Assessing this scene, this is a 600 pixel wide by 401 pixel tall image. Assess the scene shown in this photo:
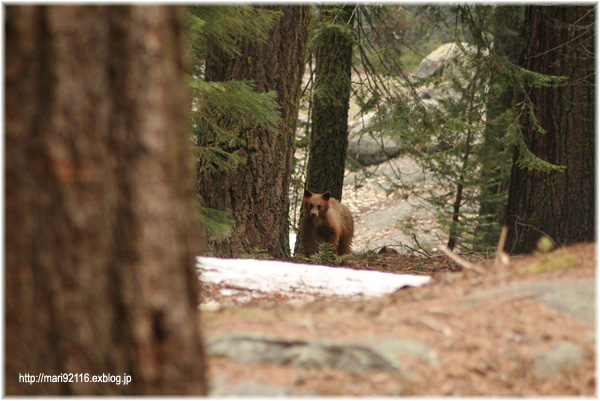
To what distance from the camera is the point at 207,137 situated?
6625 mm

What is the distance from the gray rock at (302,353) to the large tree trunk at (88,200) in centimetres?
58

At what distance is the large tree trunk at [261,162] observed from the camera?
22.2 feet

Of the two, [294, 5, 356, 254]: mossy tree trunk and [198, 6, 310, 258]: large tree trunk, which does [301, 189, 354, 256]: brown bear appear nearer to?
[294, 5, 356, 254]: mossy tree trunk

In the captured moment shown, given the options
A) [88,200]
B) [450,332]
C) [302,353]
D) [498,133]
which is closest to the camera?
[88,200]

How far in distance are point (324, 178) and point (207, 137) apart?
442 centimetres

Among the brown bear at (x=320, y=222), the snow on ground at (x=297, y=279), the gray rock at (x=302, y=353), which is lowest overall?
the brown bear at (x=320, y=222)

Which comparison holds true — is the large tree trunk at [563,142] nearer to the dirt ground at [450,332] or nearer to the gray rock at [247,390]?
the dirt ground at [450,332]

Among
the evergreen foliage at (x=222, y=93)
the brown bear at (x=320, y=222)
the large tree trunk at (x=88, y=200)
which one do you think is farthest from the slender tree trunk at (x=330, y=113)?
the large tree trunk at (x=88, y=200)

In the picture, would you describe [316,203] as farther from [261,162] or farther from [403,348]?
[403,348]

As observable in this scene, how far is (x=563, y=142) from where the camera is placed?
8031 mm

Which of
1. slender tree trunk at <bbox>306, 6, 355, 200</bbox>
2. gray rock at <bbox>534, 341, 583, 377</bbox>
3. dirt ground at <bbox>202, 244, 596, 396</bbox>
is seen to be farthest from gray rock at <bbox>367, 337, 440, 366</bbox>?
slender tree trunk at <bbox>306, 6, 355, 200</bbox>

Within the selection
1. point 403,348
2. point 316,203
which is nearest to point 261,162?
point 316,203

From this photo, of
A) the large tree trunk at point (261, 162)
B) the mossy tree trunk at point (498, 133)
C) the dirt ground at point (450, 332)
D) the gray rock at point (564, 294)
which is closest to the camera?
the dirt ground at point (450, 332)

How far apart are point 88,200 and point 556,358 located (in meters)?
1.90
